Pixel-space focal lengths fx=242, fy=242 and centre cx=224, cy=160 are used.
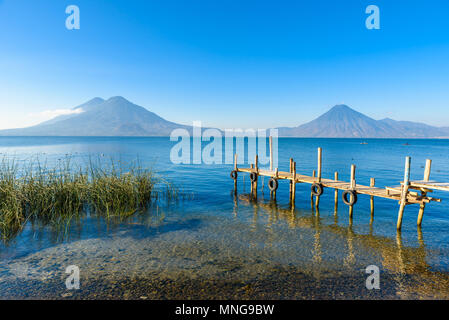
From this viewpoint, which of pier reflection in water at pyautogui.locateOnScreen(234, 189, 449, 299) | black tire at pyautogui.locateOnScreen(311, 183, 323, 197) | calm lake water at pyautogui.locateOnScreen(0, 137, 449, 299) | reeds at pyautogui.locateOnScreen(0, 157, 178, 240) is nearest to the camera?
calm lake water at pyautogui.locateOnScreen(0, 137, 449, 299)

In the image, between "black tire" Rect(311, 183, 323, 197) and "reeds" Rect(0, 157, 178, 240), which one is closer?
"reeds" Rect(0, 157, 178, 240)

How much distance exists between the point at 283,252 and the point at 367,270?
115 inches

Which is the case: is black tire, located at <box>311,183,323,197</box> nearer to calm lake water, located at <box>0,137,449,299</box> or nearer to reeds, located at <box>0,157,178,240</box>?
calm lake water, located at <box>0,137,449,299</box>

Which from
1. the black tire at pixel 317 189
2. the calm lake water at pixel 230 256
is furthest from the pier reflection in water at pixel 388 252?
the black tire at pixel 317 189

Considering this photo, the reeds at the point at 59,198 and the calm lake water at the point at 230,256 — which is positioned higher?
the reeds at the point at 59,198

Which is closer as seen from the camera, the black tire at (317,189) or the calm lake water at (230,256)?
the calm lake water at (230,256)

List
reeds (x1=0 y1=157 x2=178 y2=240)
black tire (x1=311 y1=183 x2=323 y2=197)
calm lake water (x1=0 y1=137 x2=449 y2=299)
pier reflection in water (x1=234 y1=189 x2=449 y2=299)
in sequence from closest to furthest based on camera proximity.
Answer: calm lake water (x1=0 y1=137 x2=449 y2=299) < pier reflection in water (x1=234 y1=189 x2=449 y2=299) < reeds (x1=0 y1=157 x2=178 y2=240) < black tire (x1=311 y1=183 x2=323 y2=197)

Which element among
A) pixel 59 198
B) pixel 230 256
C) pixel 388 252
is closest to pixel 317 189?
pixel 388 252

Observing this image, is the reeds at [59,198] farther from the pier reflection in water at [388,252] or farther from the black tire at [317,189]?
the black tire at [317,189]

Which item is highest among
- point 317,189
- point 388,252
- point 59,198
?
point 59,198

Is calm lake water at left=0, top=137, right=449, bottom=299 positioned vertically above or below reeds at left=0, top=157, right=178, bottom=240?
below

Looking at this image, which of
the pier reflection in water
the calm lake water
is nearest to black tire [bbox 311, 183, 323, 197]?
the pier reflection in water

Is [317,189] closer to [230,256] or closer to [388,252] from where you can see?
[388,252]
